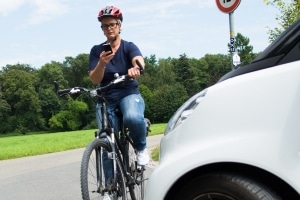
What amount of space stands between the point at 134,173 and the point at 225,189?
2248mm

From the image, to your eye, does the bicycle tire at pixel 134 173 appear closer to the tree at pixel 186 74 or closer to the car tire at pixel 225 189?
the car tire at pixel 225 189

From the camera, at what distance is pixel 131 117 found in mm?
4023

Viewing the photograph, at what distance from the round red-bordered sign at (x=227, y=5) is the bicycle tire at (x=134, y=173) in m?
2.53

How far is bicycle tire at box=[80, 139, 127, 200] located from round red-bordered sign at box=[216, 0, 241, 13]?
2847mm

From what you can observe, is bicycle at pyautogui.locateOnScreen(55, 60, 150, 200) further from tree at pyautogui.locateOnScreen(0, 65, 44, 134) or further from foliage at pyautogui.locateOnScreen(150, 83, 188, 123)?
foliage at pyautogui.locateOnScreen(150, 83, 188, 123)

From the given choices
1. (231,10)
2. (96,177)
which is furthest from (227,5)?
(96,177)

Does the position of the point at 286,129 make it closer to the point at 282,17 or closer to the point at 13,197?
the point at 13,197

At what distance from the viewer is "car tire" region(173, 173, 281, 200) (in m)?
2.08

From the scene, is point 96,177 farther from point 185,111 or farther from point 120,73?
point 185,111

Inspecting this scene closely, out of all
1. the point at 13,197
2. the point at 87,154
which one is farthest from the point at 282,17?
the point at 87,154

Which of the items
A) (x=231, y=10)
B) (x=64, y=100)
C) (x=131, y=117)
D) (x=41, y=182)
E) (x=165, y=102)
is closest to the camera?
(x=131, y=117)

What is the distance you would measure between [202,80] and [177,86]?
445 inches

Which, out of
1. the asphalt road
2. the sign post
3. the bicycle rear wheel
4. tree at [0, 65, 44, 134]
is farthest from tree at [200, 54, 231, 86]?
the bicycle rear wheel

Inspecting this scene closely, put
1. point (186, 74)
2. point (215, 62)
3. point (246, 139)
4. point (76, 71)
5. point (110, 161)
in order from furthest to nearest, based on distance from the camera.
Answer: point (215, 62), point (186, 74), point (76, 71), point (110, 161), point (246, 139)
